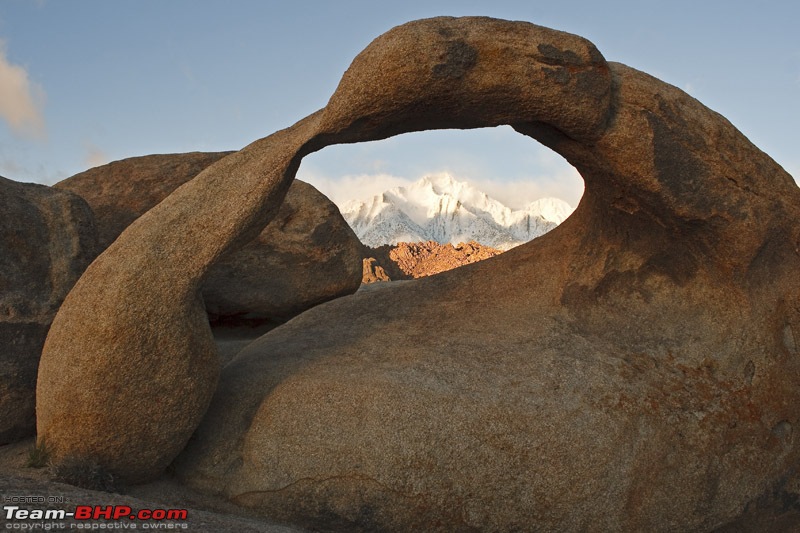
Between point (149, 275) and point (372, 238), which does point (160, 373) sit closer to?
point (149, 275)

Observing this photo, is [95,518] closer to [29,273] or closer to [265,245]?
[29,273]

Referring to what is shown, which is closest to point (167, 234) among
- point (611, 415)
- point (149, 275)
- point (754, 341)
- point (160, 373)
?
point (149, 275)

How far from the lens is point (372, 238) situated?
4793 inches

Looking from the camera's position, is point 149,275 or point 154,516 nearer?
point 154,516

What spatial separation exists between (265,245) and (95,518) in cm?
456

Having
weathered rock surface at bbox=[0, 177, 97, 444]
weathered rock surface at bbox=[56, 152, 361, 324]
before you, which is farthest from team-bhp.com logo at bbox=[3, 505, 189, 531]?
weathered rock surface at bbox=[56, 152, 361, 324]

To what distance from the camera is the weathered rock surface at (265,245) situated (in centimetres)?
781

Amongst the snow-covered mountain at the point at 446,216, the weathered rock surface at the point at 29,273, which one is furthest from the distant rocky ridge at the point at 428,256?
the snow-covered mountain at the point at 446,216

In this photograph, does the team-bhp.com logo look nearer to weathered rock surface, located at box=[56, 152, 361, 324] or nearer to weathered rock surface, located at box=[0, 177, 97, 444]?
weathered rock surface, located at box=[0, 177, 97, 444]

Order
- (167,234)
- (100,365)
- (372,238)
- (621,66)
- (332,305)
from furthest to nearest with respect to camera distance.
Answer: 1. (372,238)
2. (332,305)
3. (621,66)
4. (167,234)
5. (100,365)

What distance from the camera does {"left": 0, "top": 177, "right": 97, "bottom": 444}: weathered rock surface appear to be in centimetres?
563

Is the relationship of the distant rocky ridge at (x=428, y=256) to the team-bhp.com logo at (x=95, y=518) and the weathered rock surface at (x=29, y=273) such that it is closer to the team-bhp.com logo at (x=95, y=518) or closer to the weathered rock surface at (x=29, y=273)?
the weathered rock surface at (x=29, y=273)

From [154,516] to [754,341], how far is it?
5.14 meters

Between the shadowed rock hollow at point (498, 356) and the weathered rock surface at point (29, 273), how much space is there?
2.03 feet
